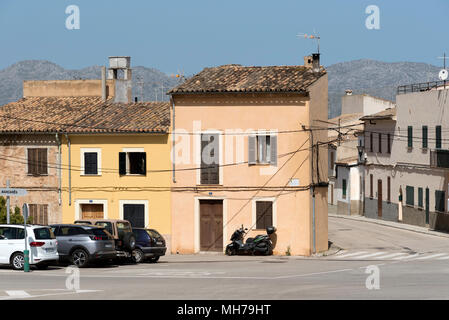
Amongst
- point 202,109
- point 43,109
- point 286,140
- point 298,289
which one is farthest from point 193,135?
point 298,289

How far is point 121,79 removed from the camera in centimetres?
4747

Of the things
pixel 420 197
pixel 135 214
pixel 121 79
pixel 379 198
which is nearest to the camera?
pixel 135 214

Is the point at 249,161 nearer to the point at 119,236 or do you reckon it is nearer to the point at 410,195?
the point at 119,236

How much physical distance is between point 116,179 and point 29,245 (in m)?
12.7

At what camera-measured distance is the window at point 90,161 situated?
43188 mm

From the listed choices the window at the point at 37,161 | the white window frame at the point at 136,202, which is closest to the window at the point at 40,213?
the window at the point at 37,161

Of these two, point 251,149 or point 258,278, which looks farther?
point 251,149

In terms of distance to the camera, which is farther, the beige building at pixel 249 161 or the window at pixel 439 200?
the window at pixel 439 200

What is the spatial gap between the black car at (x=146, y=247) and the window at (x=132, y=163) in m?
6.38

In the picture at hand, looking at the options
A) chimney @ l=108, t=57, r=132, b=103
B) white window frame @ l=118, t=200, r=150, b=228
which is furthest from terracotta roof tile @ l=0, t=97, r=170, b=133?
white window frame @ l=118, t=200, r=150, b=228

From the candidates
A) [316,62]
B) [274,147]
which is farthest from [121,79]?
[316,62]

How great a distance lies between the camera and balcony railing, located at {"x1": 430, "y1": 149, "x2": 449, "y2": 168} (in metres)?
49.5

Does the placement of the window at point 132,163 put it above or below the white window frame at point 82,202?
above

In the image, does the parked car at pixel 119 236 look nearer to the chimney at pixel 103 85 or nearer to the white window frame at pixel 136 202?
the white window frame at pixel 136 202
